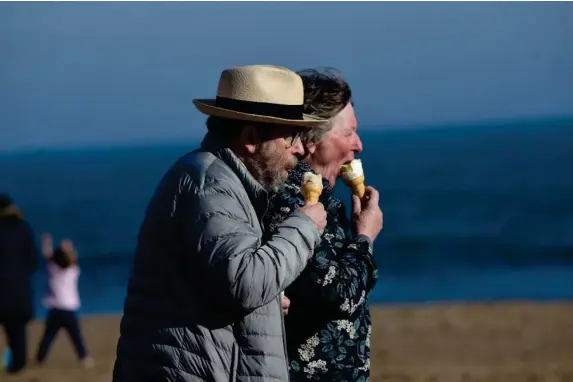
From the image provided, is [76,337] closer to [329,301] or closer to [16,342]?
[16,342]

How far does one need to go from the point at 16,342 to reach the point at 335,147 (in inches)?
292

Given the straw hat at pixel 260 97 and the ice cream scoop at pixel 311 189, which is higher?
the straw hat at pixel 260 97

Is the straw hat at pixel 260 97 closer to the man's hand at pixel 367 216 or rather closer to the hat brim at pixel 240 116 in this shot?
the hat brim at pixel 240 116

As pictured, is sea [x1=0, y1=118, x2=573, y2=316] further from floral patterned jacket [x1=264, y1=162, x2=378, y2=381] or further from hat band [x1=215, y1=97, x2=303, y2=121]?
hat band [x1=215, y1=97, x2=303, y2=121]

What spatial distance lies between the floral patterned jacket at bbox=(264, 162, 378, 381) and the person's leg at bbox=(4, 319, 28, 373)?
7142 millimetres

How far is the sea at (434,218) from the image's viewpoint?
93.5 feet

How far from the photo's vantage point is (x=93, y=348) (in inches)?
573

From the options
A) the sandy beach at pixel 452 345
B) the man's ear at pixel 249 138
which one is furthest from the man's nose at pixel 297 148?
the sandy beach at pixel 452 345

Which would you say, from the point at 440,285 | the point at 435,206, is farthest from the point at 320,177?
the point at 435,206

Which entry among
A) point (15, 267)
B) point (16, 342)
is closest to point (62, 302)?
point (16, 342)

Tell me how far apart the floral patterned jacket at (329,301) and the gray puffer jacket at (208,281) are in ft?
0.86

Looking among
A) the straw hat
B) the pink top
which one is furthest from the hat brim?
the pink top

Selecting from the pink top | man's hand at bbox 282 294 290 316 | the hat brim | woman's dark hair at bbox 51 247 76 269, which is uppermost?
the hat brim

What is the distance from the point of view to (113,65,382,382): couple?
3789 millimetres
